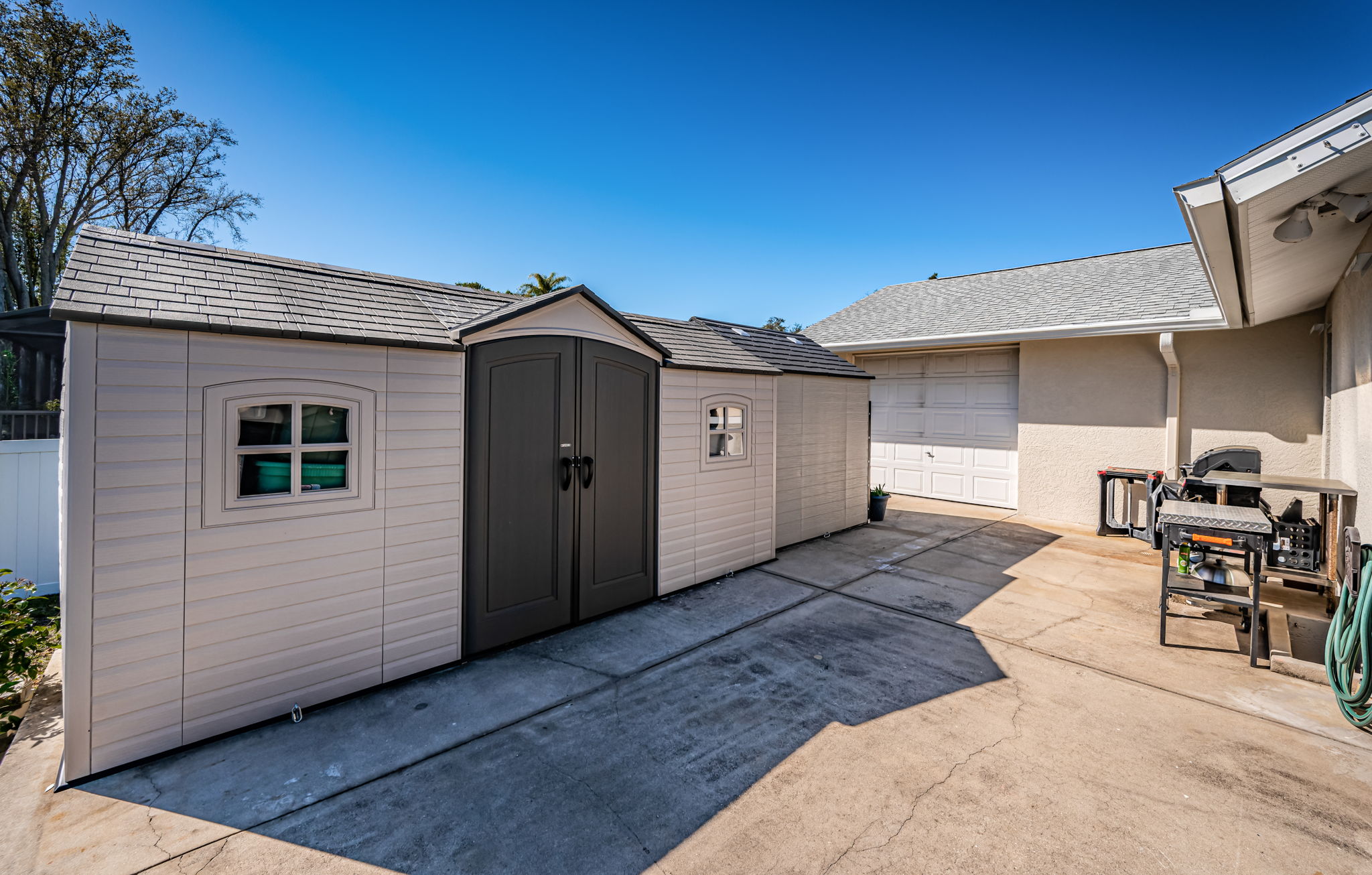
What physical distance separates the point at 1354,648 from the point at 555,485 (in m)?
5.05

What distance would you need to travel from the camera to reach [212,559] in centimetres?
271

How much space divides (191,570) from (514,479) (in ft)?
5.87

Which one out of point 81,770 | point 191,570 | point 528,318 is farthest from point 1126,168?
point 81,770

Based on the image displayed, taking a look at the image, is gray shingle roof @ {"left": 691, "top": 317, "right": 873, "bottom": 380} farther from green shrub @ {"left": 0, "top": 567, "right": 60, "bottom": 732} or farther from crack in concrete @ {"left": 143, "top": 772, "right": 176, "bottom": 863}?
green shrub @ {"left": 0, "top": 567, "right": 60, "bottom": 732}

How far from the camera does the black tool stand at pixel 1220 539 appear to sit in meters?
3.75

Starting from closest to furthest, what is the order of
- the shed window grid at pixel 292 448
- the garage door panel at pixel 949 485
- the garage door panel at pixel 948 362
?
the shed window grid at pixel 292 448 < the garage door panel at pixel 948 362 < the garage door panel at pixel 949 485

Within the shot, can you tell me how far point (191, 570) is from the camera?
2.66 metres

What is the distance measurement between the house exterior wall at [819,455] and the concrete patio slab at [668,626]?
1.56 metres

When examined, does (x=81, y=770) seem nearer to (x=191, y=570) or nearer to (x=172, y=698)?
(x=172, y=698)

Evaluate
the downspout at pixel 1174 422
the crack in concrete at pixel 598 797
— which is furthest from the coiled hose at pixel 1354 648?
the downspout at pixel 1174 422

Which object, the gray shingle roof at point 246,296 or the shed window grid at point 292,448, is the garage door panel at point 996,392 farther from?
the shed window grid at point 292,448

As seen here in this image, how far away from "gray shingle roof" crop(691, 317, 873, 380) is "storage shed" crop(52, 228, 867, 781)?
168 cm

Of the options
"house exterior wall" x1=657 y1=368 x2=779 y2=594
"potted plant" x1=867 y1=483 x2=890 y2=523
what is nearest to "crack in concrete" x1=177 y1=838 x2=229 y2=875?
"house exterior wall" x1=657 y1=368 x2=779 y2=594

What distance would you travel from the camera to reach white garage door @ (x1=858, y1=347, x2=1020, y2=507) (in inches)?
361
